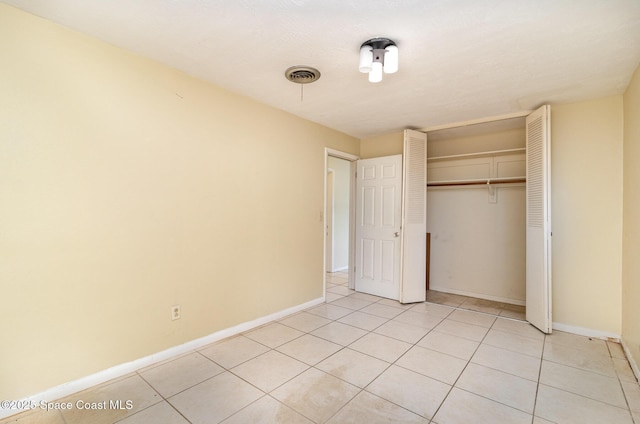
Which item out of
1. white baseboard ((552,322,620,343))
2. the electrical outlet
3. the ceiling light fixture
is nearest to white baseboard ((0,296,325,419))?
the electrical outlet

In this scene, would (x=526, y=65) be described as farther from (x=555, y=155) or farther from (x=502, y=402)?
(x=502, y=402)

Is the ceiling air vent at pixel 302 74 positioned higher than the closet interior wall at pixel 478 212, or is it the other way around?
the ceiling air vent at pixel 302 74

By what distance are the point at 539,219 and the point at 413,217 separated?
137 centimetres

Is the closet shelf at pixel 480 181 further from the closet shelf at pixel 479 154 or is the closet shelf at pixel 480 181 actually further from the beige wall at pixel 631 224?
the beige wall at pixel 631 224

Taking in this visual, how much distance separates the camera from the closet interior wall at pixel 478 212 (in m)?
3.88

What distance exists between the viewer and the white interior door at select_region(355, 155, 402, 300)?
13.4 ft

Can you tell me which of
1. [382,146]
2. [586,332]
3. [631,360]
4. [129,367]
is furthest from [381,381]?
[382,146]

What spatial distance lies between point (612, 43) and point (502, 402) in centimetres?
251

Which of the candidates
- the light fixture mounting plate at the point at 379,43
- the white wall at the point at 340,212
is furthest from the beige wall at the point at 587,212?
the white wall at the point at 340,212

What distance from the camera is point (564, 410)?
1.79 m

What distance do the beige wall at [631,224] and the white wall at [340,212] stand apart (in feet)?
13.3

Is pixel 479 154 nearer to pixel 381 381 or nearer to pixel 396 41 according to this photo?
pixel 396 41

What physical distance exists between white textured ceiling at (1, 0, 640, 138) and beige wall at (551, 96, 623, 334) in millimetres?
290

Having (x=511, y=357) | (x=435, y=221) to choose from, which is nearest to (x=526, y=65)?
(x=511, y=357)
